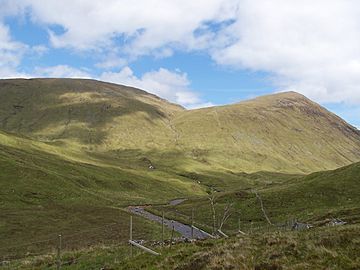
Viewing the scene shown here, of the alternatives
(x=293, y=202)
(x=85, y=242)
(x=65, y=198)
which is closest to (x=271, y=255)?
(x=85, y=242)

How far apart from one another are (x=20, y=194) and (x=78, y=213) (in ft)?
74.9

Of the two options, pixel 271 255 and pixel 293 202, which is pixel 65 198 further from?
pixel 271 255

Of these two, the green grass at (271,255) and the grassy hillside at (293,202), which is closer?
the green grass at (271,255)

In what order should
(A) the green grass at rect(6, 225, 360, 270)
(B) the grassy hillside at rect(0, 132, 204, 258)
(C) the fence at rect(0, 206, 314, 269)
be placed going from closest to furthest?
1. (A) the green grass at rect(6, 225, 360, 270)
2. (C) the fence at rect(0, 206, 314, 269)
3. (B) the grassy hillside at rect(0, 132, 204, 258)

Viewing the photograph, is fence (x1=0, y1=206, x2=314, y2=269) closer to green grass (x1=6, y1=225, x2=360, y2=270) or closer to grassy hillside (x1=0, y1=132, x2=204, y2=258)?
grassy hillside (x1=0, y1=132, x2=204, y2=258)

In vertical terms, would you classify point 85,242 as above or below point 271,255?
below

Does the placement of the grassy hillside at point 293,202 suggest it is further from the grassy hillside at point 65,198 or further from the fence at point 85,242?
the grassy hillside at point 65,198

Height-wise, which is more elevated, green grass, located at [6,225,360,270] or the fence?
green grass, located at [6,225,360,270]

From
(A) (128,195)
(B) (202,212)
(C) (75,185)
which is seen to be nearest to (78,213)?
(B) (202,212)

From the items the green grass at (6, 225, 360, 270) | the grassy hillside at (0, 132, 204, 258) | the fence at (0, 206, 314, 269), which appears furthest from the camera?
the grassy hillside at (0, 132, 204, 258)

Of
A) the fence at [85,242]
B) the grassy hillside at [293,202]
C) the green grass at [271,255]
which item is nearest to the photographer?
the green grass at [271,255]

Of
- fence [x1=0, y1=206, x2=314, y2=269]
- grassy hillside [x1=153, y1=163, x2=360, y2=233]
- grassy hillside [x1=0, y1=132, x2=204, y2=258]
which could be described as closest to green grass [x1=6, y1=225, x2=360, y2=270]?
fence [x1=0, y1=206, x2=314, y2=269]

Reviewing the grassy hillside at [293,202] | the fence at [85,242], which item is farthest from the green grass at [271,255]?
the grassy hillside at [293,202]

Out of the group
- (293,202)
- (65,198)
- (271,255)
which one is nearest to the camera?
(271,255)
